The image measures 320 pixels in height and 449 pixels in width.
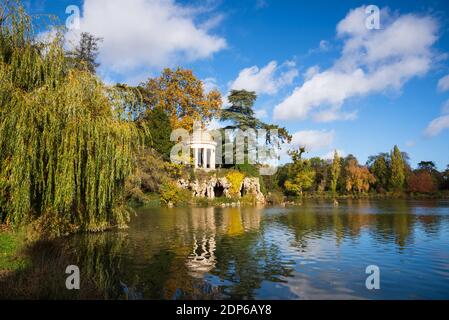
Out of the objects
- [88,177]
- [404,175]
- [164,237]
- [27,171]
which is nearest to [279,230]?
[164,237]

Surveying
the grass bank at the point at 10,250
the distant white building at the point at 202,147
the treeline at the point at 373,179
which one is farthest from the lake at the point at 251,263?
the treeline at the point at 373,179

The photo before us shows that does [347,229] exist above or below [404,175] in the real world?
below

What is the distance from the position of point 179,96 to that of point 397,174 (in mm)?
51279

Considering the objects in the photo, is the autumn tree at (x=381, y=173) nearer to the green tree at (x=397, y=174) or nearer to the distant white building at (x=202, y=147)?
the green tree at (x=397, y=174)

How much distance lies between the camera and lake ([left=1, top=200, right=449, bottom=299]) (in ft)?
29.3

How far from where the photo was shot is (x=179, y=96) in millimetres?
45844

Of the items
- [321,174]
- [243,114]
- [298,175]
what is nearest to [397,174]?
[321,174]

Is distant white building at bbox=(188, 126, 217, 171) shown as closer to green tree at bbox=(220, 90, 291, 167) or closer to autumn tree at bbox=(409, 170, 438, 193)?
green tree at bbox=(220, 90, 291, 167)

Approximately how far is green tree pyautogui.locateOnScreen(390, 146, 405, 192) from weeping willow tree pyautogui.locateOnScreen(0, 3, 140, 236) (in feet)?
234

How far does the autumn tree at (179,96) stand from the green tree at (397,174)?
46452mm

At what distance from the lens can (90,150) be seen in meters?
12.4

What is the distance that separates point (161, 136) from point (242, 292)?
120 feet
